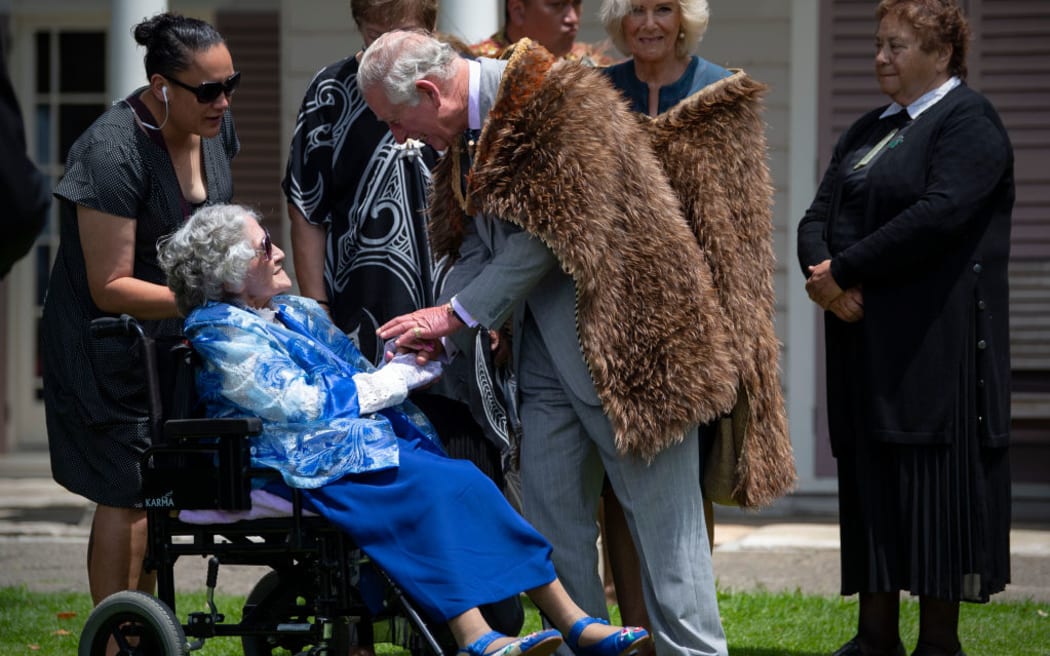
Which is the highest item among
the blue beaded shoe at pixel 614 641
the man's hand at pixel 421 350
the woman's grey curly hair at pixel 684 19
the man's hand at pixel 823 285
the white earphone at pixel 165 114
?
the woman's grey curly hair at pixel 684 19

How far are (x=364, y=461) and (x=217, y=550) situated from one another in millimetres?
410

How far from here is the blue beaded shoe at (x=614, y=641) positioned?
376 cm

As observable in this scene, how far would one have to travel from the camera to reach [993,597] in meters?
5.89

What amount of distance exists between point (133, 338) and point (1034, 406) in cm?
477

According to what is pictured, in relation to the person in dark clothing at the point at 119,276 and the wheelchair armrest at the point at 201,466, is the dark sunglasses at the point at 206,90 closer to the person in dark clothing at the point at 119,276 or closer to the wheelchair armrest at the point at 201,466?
the person in dark clothing at the point at 119,276

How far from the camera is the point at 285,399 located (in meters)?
3.83

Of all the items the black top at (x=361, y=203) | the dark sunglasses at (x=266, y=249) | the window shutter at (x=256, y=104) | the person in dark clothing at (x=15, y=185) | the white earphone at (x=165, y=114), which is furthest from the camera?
the window shutter at (x=256, y=104)

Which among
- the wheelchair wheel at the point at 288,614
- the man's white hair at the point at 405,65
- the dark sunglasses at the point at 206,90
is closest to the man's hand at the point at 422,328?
the man's white hair at the point at 405,65

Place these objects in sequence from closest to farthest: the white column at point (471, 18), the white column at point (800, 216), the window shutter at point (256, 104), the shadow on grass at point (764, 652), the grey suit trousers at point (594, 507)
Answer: the grey suit trousers at point (594, 507)
the shadow on grass at point (764, 652)
the white column at point (471, 18)
the white column at point (800, 216)
the window shutter at point (256, 104)

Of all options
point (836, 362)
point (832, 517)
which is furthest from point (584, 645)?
point (832, 517)

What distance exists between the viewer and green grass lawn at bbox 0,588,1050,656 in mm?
4992

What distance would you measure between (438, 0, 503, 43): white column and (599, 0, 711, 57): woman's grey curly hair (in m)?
2.36

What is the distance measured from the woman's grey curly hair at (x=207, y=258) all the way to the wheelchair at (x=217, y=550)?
152 mm

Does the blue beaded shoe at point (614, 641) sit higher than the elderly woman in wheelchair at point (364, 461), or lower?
lower
